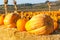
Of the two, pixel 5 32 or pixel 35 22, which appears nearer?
pixel 35 22

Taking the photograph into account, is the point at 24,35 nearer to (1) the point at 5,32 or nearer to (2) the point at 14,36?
(2) the point at 14,36

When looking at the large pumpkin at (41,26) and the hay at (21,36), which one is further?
the large pumpkin at (41,26)

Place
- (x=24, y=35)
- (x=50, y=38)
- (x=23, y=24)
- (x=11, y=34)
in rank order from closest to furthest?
(x=50, y=38) < (x=24, y=35) < (x=11, y=34) < (x=23, y=24)

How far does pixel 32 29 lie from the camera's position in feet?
13.2

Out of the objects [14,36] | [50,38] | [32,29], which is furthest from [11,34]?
[50,38]

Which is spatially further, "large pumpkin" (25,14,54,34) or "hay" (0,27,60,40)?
"large pumpkin" (25,14,54,34)

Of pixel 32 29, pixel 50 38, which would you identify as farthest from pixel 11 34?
pixel 50 38

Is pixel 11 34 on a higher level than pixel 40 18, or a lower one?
lower

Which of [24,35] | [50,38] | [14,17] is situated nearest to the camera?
[50,38]

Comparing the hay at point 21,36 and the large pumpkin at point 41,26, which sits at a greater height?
the large pumpkin at point 41,26

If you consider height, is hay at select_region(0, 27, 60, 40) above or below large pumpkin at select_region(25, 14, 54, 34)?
below

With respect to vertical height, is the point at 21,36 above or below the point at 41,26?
below

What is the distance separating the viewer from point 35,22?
4027 mm

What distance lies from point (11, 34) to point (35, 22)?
0.54 m
